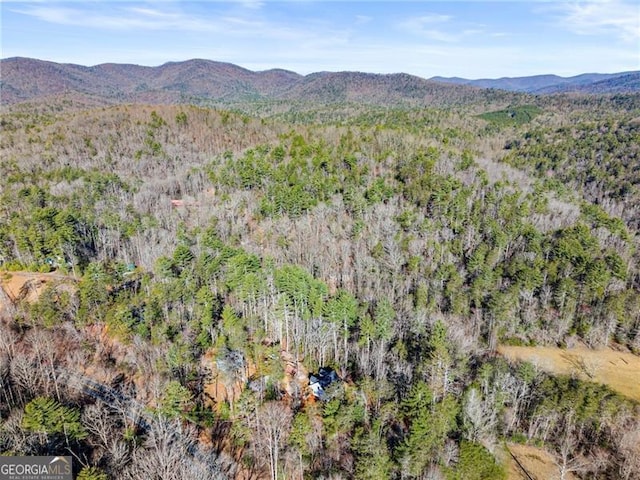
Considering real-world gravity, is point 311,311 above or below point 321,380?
above

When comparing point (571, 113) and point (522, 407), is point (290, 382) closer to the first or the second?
point (522, 407)

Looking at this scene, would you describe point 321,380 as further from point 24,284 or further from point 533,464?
point 24,284

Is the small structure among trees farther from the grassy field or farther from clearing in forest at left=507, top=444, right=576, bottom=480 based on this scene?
the grassy field

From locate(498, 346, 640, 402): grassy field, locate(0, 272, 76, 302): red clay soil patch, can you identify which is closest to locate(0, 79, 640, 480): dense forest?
locate(0, 272, 76, 302): red clay soil patch

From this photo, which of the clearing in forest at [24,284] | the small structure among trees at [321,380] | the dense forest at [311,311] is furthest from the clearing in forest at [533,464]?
the clearing in forest at [24,284]

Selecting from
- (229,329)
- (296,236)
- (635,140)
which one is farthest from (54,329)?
(635,140)

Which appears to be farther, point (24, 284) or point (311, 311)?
point (24, 284)

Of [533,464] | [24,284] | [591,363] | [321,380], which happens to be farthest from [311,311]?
[24,284]
